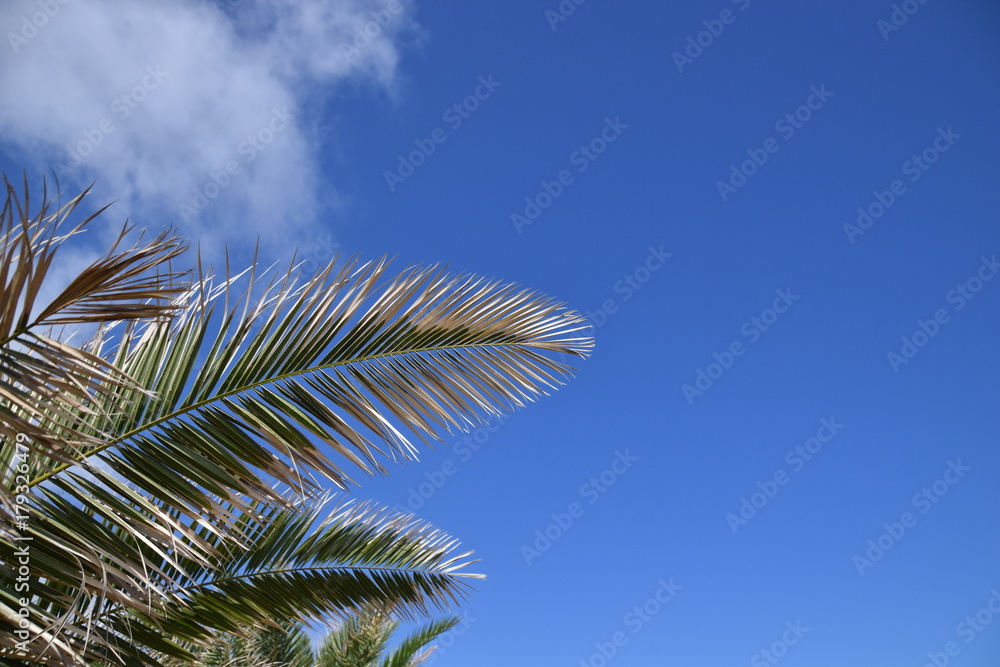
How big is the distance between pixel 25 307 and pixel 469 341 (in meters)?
1.59

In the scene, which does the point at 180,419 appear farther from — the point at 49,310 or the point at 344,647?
the point at 344,647

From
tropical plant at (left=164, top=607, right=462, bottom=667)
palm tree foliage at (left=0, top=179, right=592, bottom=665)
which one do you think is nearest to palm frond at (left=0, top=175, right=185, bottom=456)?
palm tree foliage at (left=0, top=179, right=592, bottom=665)

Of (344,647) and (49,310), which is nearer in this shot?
(49,310)

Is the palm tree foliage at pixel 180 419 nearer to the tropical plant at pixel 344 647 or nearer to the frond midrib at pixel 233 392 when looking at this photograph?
the frond midrib at pixel 233 392

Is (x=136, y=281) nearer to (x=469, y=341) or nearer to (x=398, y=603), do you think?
(x=469, y=341)

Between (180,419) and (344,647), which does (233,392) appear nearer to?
(180,419)

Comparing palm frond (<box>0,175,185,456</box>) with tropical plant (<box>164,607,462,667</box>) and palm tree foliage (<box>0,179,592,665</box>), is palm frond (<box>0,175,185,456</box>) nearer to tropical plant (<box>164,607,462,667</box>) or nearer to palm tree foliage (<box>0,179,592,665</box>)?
palm tree foliage (<box>0,179,592,665</box>)

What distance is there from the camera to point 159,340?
8.19 feet

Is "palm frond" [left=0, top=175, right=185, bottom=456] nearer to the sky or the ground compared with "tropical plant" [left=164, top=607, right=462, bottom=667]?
nearer to the sky

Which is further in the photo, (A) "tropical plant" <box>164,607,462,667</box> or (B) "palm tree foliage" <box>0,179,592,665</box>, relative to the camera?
(A) "tropical plant" <box>164,607,462,667</box>

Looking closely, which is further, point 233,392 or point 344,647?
point 344,647

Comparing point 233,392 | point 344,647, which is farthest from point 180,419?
point 344,647

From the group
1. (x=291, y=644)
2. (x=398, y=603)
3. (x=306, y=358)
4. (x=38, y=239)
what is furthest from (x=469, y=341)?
(x=291, y=644)

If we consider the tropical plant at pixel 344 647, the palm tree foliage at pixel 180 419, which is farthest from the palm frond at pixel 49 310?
the tropical plant at pixel 344 647
